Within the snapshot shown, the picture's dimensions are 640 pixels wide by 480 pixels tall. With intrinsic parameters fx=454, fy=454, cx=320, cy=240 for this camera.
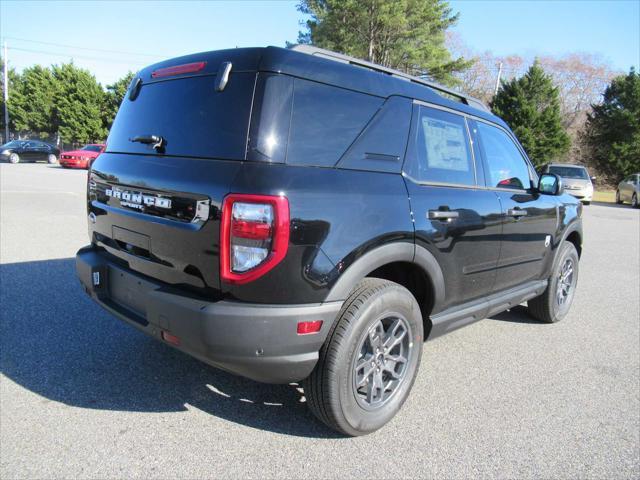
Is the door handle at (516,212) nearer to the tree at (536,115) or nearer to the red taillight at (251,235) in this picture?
the red taillight at (251,235)

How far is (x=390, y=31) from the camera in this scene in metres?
27.3

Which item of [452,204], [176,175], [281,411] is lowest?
[281,411]

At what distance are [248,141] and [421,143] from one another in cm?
120

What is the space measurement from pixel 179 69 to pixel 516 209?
2.64m

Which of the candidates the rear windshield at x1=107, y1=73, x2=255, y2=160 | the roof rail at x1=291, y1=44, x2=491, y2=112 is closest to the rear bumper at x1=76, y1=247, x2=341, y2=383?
the rear windshield at x1=107, y1=73, x2=255, y2=160

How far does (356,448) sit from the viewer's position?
8.01ft

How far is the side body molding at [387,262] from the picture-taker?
7.27 feet

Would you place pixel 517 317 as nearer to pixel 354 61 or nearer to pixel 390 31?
pixel 354 61

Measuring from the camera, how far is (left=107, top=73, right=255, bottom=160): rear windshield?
2184mm

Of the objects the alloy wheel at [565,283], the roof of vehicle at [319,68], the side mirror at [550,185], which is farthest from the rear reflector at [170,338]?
the alloy wheel at [565,283]

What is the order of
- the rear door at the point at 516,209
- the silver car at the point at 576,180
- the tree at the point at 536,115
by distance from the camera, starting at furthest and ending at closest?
the tree at the point at 536,115, the silver car at the point at 576,180, the rear door at the point at 516,209

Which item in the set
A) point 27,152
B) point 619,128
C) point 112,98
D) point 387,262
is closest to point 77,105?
point 112,98

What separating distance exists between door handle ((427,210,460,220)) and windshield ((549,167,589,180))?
62.3 ft

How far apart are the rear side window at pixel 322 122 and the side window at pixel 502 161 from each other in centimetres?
141
